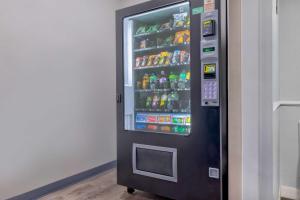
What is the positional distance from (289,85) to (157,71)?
1242 millimetres

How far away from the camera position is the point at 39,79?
2127 mm

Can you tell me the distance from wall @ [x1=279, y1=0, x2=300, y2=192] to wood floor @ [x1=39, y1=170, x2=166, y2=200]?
1247 millimetres

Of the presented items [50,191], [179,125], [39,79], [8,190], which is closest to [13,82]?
[39,79]

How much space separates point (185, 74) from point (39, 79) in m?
1.38

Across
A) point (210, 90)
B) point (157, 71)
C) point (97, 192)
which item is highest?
point (157, 71)

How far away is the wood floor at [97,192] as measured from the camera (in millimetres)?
2041

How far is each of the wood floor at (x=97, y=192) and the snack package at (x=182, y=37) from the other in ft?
4.58

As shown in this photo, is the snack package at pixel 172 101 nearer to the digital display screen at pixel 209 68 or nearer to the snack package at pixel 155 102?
the snack package at pixel 155 102

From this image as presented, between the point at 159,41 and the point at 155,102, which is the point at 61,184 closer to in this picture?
the point at 155,102

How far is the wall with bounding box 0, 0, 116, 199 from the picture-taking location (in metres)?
1.90

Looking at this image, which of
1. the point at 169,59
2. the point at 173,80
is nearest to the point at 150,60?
the point at 169,59

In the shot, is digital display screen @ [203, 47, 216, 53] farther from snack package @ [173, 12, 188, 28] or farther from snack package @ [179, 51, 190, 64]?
snack package @ [173, 12, 188, 28]

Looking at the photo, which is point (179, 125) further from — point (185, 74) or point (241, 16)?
point (241, 16)

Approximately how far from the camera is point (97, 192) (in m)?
2.15
